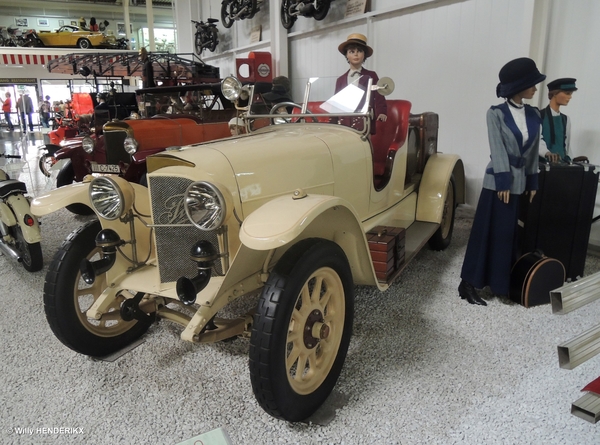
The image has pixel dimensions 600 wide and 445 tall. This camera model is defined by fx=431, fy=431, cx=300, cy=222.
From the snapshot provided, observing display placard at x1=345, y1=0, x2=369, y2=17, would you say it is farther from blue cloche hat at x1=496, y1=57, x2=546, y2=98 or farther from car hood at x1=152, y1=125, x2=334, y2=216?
car hood at x1=152, y1=125, x2=334, y2=216

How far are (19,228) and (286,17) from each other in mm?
5714

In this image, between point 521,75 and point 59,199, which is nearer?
point 59,199

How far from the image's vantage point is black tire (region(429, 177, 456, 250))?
405cm

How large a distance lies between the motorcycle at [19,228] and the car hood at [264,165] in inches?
86.9

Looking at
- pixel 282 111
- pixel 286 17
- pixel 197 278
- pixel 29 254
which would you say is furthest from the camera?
pixel 286 17

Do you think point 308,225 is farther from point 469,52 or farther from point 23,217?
point 469,52

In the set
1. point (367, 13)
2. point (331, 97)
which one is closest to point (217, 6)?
point (367, 13)

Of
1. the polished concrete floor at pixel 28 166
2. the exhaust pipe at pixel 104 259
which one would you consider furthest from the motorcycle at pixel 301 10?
the exhaust pipe at pixel 104 259

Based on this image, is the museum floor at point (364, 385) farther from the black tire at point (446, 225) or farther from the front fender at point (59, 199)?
the black tire at point (446, 225)

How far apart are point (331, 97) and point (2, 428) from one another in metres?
2.64

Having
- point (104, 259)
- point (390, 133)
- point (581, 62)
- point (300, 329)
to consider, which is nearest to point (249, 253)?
point (300, 329)

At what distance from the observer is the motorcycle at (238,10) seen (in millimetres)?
8805

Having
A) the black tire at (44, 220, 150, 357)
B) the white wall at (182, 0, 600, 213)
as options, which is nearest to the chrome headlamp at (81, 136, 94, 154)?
the white wall at (182, 0, 600, 213)

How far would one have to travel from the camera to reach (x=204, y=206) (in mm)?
1821
